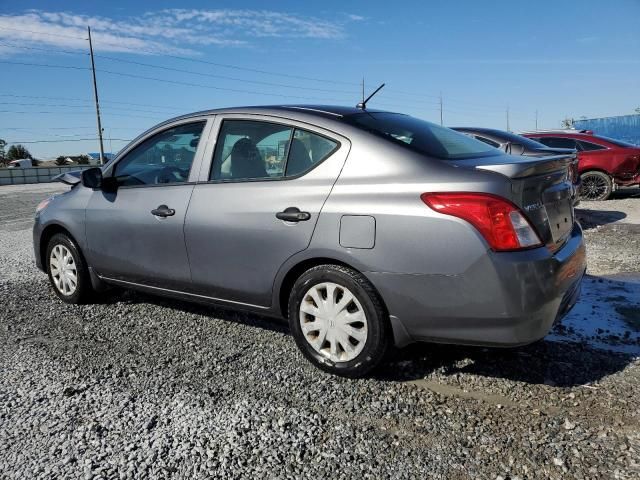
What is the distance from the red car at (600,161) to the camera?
11172 mm

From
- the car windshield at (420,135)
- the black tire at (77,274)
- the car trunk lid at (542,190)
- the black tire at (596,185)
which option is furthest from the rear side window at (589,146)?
the black tire at (77,274)

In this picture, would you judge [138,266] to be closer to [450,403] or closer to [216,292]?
[216,292]

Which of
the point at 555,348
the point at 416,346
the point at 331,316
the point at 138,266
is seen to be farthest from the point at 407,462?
the point at 138,266

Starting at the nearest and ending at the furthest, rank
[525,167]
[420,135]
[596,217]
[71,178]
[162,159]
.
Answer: [525,167] → [420,135] → [162,159] → [71,178] → [596,217]

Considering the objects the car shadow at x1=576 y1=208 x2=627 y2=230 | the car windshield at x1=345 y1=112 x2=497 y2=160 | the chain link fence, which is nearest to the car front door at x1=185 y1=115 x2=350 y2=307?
the car windshield at x1=345 y1=112 x2=497 y2=160

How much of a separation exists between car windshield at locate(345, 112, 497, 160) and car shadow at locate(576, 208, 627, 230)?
18.7 ft

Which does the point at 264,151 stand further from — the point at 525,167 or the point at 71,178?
the point at 71,178

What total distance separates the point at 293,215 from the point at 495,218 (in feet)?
3.84

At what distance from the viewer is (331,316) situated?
10.2 feet

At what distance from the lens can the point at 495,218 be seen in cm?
262

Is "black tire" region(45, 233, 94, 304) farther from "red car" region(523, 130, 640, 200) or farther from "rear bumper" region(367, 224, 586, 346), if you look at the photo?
"red car" region(523, 130, 640, 200)

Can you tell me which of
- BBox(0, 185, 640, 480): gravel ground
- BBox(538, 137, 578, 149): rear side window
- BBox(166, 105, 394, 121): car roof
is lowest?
BBox(0, 185, 640, 480): gravel ground

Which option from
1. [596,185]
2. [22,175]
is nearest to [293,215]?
[596,185]

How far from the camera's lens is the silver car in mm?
2672
